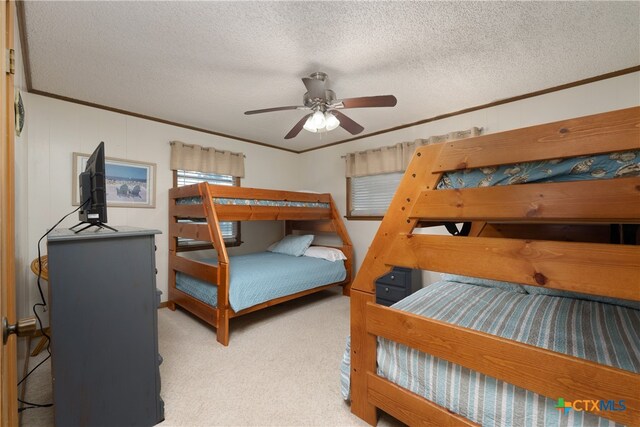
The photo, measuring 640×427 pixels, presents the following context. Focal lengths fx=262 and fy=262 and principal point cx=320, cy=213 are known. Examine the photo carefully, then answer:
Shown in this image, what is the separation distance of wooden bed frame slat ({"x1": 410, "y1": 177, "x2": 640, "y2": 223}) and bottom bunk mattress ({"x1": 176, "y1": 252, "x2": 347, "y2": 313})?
6.07 feet

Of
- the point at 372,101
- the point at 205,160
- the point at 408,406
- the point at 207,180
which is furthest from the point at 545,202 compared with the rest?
the point at 207,180

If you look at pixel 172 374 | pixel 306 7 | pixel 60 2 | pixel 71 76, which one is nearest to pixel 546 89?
pixel 306 7

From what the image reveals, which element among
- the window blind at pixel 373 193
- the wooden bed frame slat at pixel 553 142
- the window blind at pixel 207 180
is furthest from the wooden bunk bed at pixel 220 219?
the wooden bed frame slat at pixel 553 142

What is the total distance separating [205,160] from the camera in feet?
11.4

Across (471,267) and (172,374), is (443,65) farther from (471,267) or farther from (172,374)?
(172,374)

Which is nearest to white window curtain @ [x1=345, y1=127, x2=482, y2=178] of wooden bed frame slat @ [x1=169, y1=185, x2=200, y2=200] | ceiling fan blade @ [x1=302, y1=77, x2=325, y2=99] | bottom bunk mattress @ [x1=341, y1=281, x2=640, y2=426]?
ceiling fan blade @ [x1=302, y1=77, x2=325, y2=99]

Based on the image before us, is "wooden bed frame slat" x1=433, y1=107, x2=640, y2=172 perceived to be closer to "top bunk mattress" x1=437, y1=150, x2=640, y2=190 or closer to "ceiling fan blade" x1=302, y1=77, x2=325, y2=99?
"top bunk mattress" x1=437, y1=150, x2=640, y2=190

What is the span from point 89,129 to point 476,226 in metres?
3.84

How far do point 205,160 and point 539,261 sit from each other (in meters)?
3.55

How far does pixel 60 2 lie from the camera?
4.64ft

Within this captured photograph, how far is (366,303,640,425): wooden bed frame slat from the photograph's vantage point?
29.6 inches

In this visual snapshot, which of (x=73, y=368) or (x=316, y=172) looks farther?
(x=316, y=172)

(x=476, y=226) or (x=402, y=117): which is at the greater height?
(x=402, y=117)

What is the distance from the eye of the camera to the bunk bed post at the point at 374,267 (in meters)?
1.12
